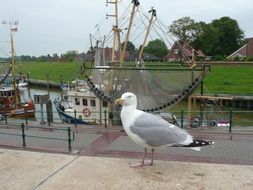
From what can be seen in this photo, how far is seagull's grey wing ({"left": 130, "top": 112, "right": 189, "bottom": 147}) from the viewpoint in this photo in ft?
20.3

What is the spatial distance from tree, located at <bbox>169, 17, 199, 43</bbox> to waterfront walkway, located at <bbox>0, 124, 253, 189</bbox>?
65.4 m

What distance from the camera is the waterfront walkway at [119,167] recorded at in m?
5.82

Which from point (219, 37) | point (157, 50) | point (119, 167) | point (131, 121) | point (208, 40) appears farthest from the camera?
point (157, 50)

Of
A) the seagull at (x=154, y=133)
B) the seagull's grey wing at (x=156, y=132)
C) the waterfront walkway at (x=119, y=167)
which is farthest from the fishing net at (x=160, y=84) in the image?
the seagull's grey wing at (x=156, y=132)

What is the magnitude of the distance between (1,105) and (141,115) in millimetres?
23372

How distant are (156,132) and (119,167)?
106 centimetres

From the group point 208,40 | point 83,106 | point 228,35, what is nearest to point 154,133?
point 83,106

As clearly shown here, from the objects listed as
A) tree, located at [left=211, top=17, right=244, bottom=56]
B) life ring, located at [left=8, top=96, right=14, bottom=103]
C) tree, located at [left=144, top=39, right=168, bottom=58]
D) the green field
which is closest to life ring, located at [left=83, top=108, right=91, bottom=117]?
life ring, located at [left=8, top=96, right=14, bottom=103]

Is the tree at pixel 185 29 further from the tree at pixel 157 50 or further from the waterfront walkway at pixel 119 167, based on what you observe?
the waterfront walkway at pixel 119 167

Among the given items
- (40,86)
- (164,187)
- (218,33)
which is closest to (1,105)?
(164,187)

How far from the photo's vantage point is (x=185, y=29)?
245ft

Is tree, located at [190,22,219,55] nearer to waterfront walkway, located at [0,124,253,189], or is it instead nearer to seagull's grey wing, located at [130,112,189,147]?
waterfront walkway, located at [0,124,253,189]

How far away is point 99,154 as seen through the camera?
7777 millimetres

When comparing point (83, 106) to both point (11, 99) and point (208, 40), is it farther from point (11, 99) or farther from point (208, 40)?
point (208, 40)
